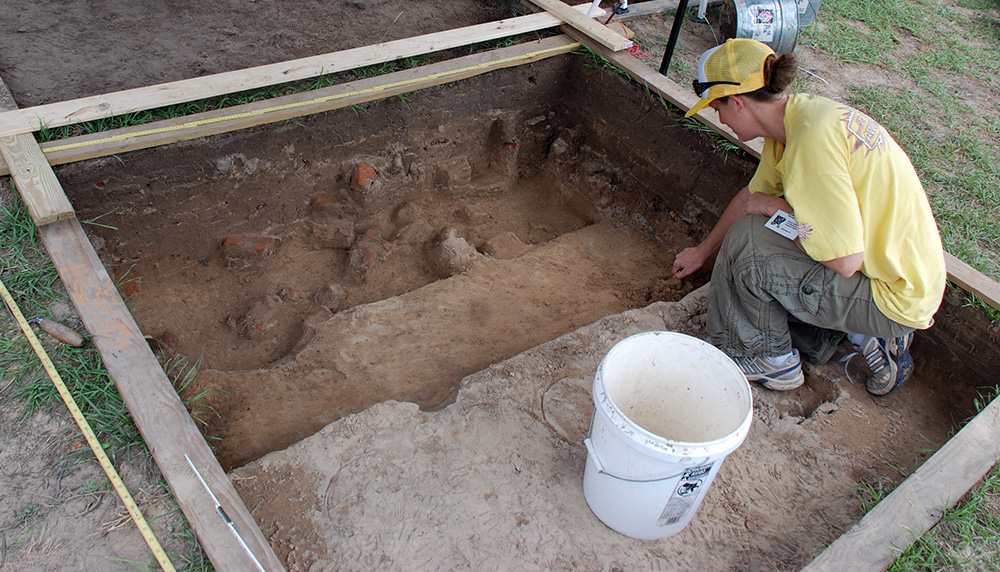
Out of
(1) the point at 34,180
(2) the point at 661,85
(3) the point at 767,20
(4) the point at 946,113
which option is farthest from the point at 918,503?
(1) the point at 34,180

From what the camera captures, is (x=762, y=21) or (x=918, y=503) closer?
(x=918, y=503)

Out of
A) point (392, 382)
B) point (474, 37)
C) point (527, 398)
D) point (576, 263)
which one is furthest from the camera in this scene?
point (474, 37)

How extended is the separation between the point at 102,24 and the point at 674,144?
3.44 metres

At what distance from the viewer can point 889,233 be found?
1985mm

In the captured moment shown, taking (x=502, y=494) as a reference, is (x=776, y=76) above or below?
above

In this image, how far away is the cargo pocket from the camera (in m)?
2.19

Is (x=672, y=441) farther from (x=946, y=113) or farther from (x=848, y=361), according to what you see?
(x=946, y=113)

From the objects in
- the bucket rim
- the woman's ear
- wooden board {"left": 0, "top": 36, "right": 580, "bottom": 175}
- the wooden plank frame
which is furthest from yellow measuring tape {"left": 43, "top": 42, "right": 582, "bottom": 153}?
the wooden plank frame

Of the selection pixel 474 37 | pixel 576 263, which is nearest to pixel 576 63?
pixel 474 37

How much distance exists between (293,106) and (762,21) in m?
3.00

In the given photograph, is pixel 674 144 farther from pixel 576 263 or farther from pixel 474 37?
pixel 474 37

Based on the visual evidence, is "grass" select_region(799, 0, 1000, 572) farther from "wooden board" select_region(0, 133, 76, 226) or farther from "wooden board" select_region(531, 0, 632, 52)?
"wooden board" select_region(0, 133, 76, 226)

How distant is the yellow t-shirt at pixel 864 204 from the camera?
1921 millimetres

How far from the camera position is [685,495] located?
174 centimetres
